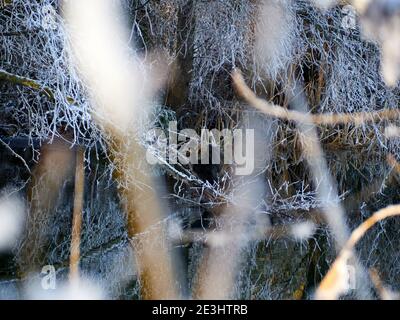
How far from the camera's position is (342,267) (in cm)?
384

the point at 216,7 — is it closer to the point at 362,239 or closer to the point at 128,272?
the point at 128,272

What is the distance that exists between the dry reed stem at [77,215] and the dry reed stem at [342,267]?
1.78 metres

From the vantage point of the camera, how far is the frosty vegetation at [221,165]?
3094mm

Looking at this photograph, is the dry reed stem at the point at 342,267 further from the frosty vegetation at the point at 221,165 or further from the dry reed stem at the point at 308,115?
the dry reed stem at the point at 308,115

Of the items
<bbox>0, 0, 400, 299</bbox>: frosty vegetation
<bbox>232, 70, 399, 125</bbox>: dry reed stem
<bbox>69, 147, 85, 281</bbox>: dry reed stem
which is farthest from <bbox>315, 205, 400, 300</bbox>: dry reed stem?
<bbox>69, 147, 85, 281</bbox>: dry reed stem

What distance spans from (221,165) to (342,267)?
1311mm

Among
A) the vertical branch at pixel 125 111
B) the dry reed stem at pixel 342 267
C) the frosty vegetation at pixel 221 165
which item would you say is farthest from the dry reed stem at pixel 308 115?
the dry reed stem at pixel 342 267

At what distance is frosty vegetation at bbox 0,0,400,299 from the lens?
3094 mm

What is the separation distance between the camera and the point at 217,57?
3.28 m

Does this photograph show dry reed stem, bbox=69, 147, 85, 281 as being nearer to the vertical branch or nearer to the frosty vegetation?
the frosty vegetation

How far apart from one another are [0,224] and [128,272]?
0.93 m

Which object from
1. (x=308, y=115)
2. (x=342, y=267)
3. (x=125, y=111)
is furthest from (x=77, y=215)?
(x=342, y=267)
